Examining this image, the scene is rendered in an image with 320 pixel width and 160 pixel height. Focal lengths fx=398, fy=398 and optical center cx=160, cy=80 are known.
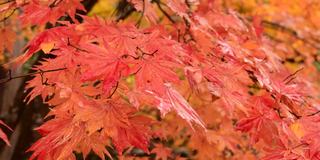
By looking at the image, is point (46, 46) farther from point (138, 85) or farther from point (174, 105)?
point (174, 105)

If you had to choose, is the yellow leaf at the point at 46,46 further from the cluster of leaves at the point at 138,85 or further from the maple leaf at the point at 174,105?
the maple leaf at the point at 174,105

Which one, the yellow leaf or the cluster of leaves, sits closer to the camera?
the cluster of leaves

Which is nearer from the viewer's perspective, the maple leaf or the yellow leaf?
the maple leaf

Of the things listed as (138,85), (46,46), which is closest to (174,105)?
(138,85)

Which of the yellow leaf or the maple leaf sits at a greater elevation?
the yellow leaf

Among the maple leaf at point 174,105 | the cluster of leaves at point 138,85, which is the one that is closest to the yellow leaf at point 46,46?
the cluster of leaves at point 138,85

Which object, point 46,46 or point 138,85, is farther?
point 46,46

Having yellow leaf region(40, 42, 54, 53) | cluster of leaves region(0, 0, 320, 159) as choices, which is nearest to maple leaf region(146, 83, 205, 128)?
cluster of leaves region(0, 0, 320, 159)

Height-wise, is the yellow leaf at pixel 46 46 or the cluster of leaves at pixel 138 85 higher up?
the yellow leaf at pixel 46 46

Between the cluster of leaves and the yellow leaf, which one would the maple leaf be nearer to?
the cluster of leaves

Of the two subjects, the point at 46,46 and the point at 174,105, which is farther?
the point at 46,46

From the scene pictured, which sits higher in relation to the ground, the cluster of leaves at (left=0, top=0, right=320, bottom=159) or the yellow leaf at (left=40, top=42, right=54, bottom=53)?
the yellow leaf at (left=40, top=42, right=54, bottom=53)
